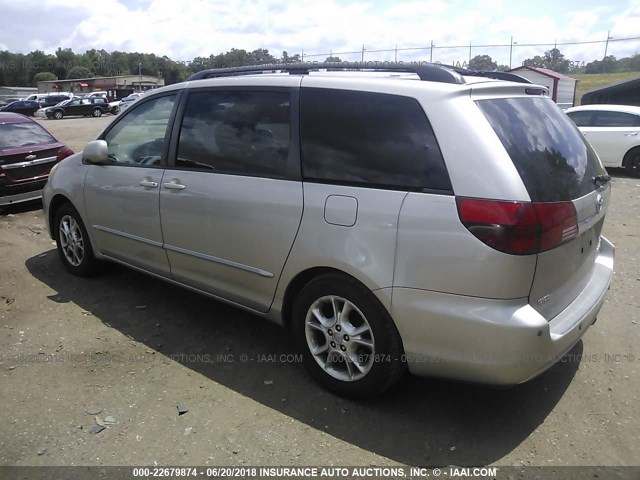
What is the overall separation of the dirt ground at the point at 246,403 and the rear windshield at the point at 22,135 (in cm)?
465

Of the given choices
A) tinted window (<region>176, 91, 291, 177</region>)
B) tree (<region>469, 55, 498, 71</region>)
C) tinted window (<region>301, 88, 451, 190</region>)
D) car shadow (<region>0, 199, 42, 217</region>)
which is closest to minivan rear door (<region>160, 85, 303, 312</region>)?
tinted window (<region>176, 91, 291, 177</region>)

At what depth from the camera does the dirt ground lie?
268 cm

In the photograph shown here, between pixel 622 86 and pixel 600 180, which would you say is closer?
pixel 600 180

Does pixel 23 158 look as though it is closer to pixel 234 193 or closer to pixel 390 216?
pixel 234 193

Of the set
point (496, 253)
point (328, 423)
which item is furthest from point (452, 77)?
point (328, 423)

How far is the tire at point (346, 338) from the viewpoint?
→ 2.78 meters

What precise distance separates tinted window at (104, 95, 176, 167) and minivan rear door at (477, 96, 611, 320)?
2.42m

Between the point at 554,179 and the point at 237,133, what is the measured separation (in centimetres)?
195

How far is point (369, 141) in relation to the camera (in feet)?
9.28

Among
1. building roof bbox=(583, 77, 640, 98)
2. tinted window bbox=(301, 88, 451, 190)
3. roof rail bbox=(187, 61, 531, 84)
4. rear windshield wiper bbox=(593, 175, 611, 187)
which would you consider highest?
roof rail bbox=(187, 61, 531, 84)

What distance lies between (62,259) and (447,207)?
419 centimetres

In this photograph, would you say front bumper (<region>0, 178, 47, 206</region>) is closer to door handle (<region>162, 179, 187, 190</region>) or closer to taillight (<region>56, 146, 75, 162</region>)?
taillight (<region>56, 146, 75, 162</region>)

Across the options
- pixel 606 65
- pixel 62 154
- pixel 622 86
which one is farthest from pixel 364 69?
pixel 606 65

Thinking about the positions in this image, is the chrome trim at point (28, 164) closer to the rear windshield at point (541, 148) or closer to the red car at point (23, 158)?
Result: the red car at point (23, 158)
